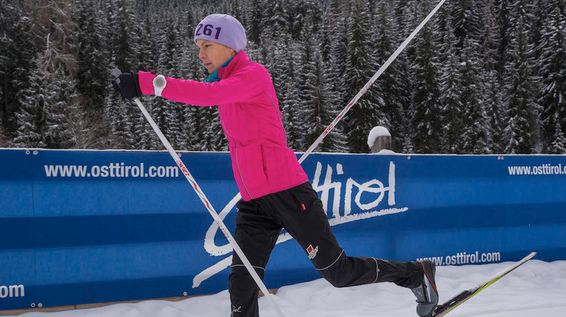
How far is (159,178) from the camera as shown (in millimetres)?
4867

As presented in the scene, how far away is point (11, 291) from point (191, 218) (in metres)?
1.56

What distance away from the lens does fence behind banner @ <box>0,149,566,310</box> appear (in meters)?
4.45

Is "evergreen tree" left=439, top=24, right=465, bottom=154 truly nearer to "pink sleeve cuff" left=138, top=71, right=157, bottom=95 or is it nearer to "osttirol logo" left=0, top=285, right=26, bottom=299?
"osttirol logo" left=0, top=285, right=26, bottom=299

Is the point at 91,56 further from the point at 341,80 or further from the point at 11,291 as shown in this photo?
the point at 11,291

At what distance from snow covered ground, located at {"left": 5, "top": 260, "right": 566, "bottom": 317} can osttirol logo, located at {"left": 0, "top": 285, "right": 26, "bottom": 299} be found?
0.19m

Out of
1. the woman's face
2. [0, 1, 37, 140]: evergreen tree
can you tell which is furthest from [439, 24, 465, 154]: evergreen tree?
the woman's face

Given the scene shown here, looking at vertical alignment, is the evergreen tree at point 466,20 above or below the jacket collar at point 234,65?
above

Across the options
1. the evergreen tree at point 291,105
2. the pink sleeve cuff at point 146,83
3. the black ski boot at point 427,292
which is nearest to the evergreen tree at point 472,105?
the evergreen tree at point 291,105

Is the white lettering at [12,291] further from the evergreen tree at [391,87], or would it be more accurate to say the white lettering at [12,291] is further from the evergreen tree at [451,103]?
the evergreen tree at [391,87]

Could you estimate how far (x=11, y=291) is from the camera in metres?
4.32

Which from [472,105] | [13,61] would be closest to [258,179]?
[472,105]

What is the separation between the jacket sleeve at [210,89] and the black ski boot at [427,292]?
169cm

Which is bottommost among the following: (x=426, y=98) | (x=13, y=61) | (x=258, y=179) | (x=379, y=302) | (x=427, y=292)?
(x=379, y=302)

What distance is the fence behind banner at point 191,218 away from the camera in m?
4.45
